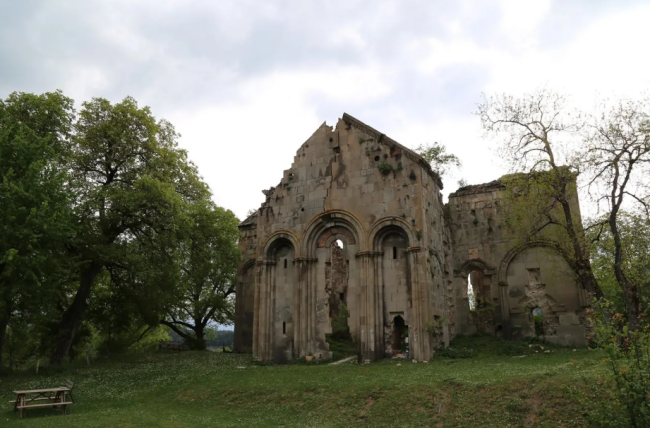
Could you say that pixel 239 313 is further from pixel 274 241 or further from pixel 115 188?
pixel 115 188

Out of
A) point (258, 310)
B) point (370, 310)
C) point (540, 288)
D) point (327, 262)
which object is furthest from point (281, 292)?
point (540, 288)

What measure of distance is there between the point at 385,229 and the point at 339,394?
26.7ft

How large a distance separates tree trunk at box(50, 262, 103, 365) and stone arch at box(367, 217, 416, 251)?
12115mm

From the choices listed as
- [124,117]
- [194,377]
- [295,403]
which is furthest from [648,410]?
[124,117]

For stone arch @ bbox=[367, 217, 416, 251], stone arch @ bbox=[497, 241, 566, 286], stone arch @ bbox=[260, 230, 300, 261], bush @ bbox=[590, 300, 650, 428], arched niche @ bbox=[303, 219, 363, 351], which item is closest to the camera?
bush @ bbox=[590, 300, 650, 428]

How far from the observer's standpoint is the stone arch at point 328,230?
2059 centimetres

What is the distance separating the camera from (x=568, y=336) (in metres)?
21.2

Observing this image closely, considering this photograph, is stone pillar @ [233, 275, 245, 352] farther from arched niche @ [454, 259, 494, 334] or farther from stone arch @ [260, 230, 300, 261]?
arched niche @ [454, 259, 494, 334]

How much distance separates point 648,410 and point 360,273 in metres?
12.6

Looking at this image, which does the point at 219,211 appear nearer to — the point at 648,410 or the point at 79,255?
the point at 79,255

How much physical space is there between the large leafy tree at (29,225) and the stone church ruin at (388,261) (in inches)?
321

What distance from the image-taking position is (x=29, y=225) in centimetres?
1658

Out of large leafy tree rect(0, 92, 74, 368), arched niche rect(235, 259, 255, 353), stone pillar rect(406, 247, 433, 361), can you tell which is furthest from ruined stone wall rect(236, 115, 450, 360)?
large leafy tree rect(0, 92, 74, 368)

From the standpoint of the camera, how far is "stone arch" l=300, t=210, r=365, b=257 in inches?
811
